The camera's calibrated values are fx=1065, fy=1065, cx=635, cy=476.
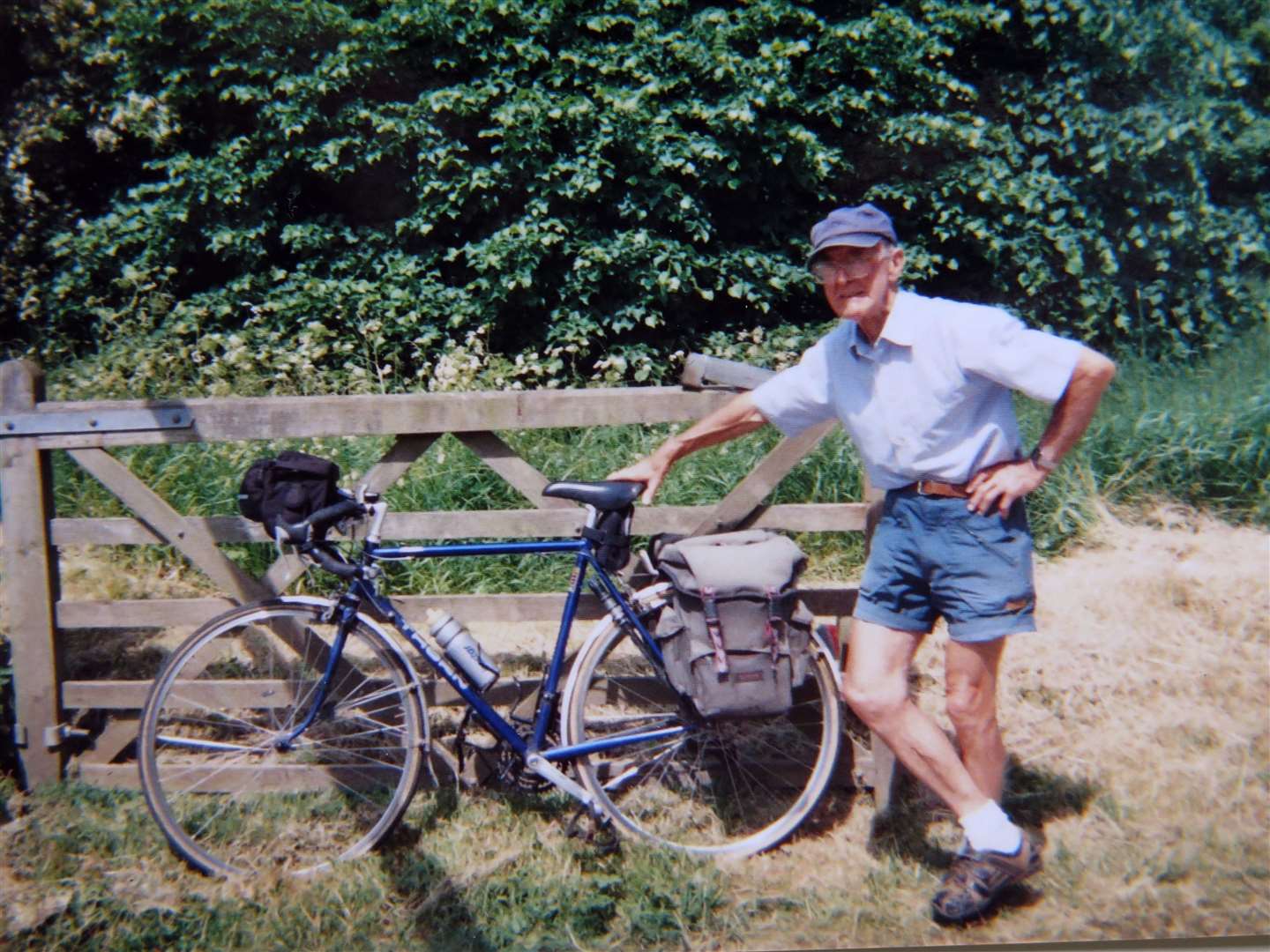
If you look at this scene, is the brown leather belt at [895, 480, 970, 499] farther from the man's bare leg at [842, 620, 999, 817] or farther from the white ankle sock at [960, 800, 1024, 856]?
the white ankle sock at [960, 800, 1024, 856]

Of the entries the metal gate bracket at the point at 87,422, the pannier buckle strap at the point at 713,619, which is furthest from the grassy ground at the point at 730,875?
the metal gate bracket at the point at 87,422

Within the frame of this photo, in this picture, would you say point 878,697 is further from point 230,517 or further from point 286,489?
point 230,517

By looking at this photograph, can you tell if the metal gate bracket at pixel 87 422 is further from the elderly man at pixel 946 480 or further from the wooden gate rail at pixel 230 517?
the elderly man at pixel 946 480

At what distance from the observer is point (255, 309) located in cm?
687

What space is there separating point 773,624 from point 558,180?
14.0 ft

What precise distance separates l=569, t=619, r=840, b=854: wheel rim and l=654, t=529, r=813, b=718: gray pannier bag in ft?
0.58

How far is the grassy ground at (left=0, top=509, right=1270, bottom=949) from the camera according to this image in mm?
3111

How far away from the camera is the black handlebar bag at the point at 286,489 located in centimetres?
320

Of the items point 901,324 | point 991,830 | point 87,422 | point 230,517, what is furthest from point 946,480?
point 87,422

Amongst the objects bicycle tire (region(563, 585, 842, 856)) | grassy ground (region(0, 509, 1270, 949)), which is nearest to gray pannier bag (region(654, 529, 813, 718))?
bicycle tire (region(563, 585, 842, 856))

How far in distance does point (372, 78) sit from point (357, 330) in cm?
157

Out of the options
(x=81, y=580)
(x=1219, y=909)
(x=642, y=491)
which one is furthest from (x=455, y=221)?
(x=1219, y=909)

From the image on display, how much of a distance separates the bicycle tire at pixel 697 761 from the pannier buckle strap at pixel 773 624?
206 mm

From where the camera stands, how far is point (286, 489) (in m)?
3.20
